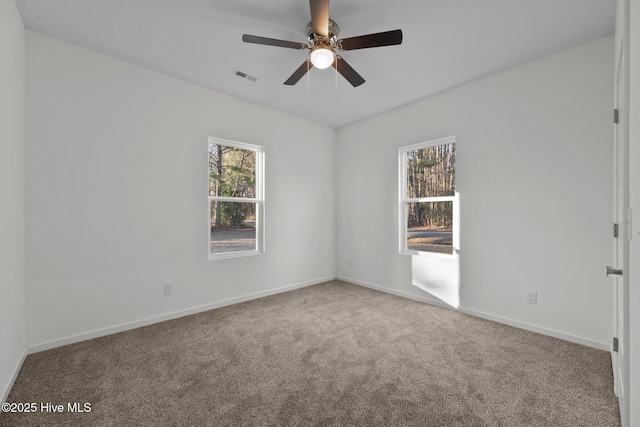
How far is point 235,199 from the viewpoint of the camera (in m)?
3.82

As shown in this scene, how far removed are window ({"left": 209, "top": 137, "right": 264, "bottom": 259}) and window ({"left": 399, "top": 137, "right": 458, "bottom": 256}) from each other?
2.06 m

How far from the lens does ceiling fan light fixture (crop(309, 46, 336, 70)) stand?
7.03 feet

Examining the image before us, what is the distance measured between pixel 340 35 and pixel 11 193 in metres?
2.79

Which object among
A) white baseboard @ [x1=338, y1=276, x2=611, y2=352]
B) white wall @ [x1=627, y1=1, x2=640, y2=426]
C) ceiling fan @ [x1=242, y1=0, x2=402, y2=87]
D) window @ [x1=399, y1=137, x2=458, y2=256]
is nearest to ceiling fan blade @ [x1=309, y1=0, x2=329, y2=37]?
ceiling fan @ [x1=242, y1=0, x2=402, y2=87]

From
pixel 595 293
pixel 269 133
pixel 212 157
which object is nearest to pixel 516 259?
pixel 595 293

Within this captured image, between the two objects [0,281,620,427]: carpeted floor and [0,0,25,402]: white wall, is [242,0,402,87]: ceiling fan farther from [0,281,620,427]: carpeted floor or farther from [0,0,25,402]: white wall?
[0,281,620,427]: carpeted floor

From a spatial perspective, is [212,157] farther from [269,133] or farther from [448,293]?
[448,293]

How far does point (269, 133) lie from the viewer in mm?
4156

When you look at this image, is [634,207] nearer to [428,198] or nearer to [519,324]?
[519,324]

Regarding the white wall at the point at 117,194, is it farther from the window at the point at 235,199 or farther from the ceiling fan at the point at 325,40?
the ceiling fan at the point at 325,40

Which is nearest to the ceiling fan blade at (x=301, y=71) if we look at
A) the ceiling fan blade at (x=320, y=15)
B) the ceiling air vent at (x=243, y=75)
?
the ceiling fan blade at (x=320, y=15)

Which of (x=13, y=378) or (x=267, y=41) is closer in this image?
(x=13, y=378)

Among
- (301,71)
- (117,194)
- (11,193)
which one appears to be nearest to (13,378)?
(11,193)

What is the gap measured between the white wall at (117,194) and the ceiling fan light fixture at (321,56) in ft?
6.15
